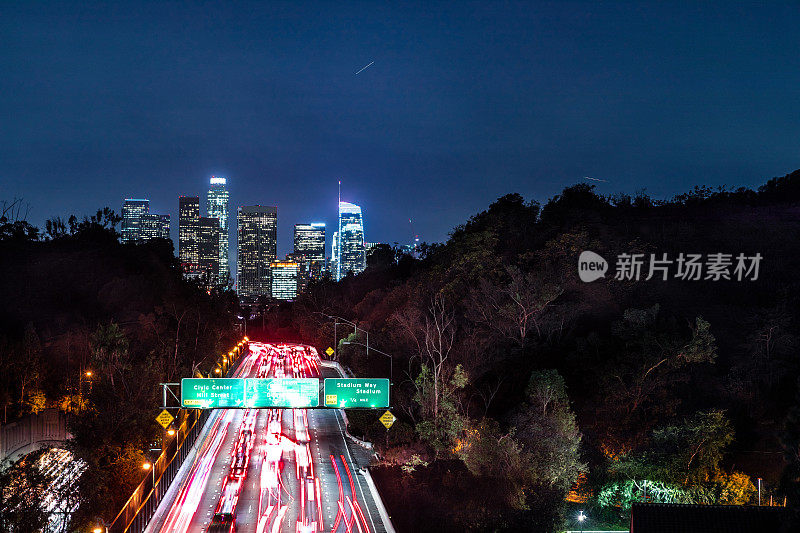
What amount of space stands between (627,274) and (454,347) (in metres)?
14.1

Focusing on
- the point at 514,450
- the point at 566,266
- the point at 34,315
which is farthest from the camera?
the point at 34,315

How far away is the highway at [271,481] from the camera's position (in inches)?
962

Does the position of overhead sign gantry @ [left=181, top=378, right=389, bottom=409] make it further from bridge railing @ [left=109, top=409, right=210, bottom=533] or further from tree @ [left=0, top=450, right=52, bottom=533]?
tree @ [left=0, top=450, right=52, bottom=533]

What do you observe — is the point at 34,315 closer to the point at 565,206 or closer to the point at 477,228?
the point at 477,228

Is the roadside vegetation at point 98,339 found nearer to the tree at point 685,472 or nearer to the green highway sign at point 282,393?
the green highway sign at point 282,393

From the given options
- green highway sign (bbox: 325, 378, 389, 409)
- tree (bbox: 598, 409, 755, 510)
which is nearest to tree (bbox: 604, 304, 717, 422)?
tree (bbox: 598, 409, 755, 510)

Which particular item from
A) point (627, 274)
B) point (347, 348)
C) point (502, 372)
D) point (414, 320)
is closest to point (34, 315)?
point (347, 348)

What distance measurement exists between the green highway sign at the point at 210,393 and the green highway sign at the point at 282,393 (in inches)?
17.5

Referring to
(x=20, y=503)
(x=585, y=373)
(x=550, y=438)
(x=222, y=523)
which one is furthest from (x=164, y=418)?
(x=585, y=373)

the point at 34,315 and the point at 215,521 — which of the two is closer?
the point at 215,521

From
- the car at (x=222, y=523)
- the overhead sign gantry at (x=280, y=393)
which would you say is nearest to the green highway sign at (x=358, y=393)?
the overhead sign gantry at (x=280, y=393)

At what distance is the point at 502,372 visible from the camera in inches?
1630

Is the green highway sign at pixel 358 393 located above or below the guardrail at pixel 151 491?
above

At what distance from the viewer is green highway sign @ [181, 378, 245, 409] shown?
2842 cm
